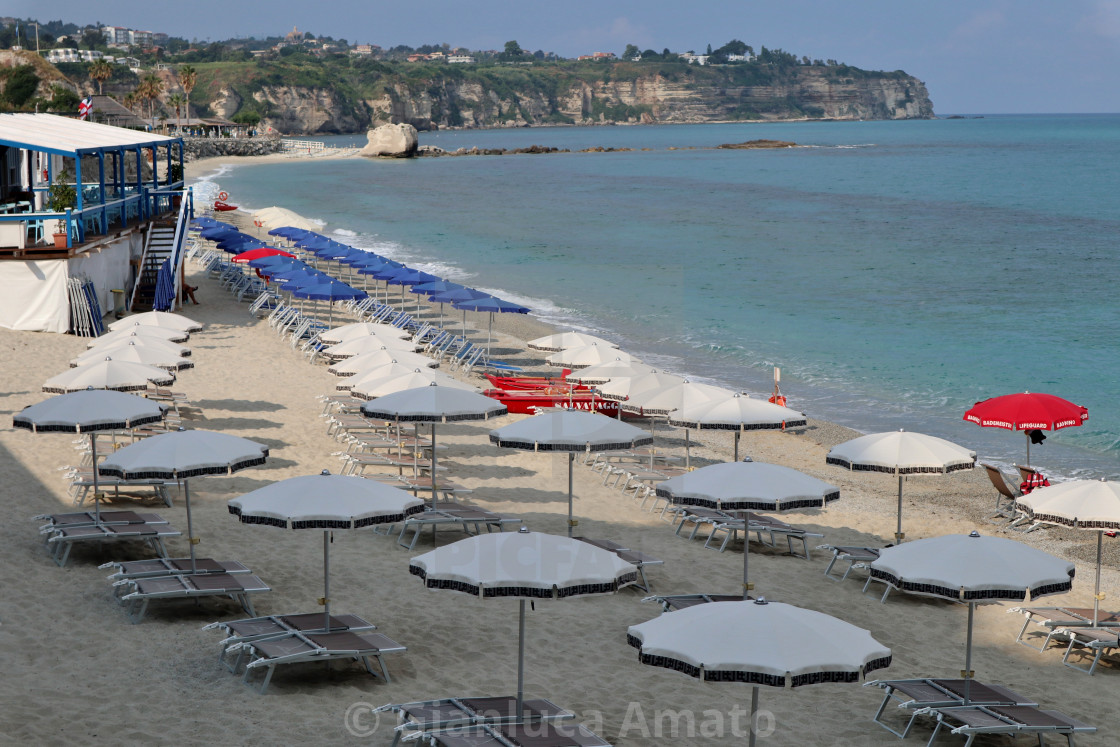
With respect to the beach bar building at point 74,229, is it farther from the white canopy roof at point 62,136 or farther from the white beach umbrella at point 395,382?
the white beach umbrella at point 395,382

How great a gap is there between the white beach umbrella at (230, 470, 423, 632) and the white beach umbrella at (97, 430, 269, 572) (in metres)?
1.08

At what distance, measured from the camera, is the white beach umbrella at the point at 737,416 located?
38.3ft

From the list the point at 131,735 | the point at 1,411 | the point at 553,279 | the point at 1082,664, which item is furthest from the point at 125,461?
the point at 553,279

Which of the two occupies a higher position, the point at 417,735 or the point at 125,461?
the point at 125,461

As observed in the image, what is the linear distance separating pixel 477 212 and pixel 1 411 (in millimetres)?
49337

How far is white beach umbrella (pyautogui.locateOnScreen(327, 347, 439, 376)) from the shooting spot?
13.6 meters

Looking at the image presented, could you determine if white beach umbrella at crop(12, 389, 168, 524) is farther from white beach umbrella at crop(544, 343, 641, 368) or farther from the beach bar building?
the beach bar building

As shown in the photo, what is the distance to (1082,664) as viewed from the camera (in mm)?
8750

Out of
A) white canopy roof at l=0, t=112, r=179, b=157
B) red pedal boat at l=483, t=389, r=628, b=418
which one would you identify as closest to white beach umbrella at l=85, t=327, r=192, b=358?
red pedal boat at l=483, t=389, r=628, b=418

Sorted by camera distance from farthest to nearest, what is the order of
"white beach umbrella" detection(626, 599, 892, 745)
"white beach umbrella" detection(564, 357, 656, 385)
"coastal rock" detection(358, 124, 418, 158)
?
"coastal rock" detection(358, 124, 418, 158), "white beach umbrella" detection(564, 357, 656, 385), "white beach umbrella" detection(626, 599, 892, 745)

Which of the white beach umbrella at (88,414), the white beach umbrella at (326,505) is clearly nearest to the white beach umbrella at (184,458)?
the white beach umbrella at (88,414)

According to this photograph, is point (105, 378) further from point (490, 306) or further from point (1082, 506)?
point (1082, 506)

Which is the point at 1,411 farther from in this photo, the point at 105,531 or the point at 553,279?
the point at 553,279

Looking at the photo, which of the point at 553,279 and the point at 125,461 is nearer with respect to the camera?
the point at 125,461
